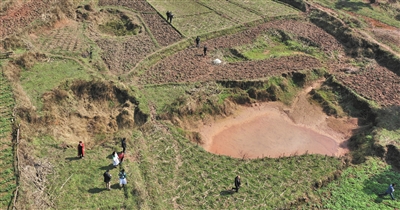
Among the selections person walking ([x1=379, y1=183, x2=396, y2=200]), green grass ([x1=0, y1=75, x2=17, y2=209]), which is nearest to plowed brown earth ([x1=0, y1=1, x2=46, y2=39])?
green grass ([x1=0, y1=75, x2=17, y2=209])

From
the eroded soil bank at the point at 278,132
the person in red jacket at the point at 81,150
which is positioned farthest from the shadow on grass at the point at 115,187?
the eroded soil bank at the point at 278,132

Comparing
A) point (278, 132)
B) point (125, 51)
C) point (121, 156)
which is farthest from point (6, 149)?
point (278, 132)

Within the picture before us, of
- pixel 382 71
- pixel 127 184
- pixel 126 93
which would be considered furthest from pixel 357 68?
pixel 127 184

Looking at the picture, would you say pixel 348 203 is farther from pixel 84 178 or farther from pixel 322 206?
pixel 84 178

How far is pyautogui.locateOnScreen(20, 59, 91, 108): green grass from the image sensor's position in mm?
30372

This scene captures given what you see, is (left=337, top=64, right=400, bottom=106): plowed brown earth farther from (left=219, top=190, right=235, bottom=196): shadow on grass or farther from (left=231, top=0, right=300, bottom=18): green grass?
(left=219, top=190, right=235, bottom=196): shadow on grass

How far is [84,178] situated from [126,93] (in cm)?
1033

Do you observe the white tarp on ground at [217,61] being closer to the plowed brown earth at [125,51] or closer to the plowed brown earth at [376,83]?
the plowed brown earth at [125,51]

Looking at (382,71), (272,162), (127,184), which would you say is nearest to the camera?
(127,184)

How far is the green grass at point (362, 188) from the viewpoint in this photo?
80.3 ft

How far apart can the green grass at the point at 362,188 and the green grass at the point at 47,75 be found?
2352cm

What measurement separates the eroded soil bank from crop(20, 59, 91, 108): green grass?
13.7m

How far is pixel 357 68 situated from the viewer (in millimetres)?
39219

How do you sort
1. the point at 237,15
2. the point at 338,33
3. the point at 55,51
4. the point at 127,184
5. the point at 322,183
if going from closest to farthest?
1. the point at 127,184
2. the point at 322,183
3. the point at 55,51
4. the point at 338,33
5. the point at 237,15
